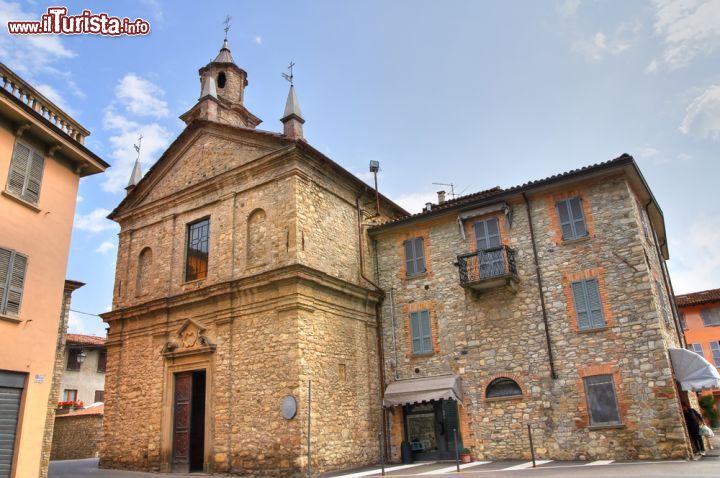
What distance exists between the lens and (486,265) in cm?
1723

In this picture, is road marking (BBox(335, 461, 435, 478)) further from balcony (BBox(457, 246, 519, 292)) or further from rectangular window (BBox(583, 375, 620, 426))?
balcony (BBox(457, 246, 519, 292))

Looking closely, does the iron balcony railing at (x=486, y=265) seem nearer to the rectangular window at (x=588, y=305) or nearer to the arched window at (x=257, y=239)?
the rectangular window at (x=588, y=305)

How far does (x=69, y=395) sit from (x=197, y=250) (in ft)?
67.2

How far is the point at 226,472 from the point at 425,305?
8175 mm

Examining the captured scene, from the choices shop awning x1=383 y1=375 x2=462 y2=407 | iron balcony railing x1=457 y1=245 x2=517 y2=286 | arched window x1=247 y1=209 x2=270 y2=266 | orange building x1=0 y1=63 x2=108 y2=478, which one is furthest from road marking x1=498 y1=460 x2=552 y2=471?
orange building x1=0 y1=63 x2=108 y2=478

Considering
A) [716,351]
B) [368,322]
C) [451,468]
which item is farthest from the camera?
[716,351]

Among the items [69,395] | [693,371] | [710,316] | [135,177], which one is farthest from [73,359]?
[710,316]

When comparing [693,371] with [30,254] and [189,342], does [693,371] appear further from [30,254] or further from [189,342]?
[30,254]

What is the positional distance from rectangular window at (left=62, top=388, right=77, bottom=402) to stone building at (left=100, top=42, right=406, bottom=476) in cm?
1614

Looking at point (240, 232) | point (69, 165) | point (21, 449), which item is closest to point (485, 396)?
point (240, 232)

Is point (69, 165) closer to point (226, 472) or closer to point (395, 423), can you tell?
point (226, 472)

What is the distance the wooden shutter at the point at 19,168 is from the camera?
11238mm

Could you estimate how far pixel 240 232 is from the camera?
1814 centimetres

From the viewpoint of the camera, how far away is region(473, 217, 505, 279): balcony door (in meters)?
17.1
